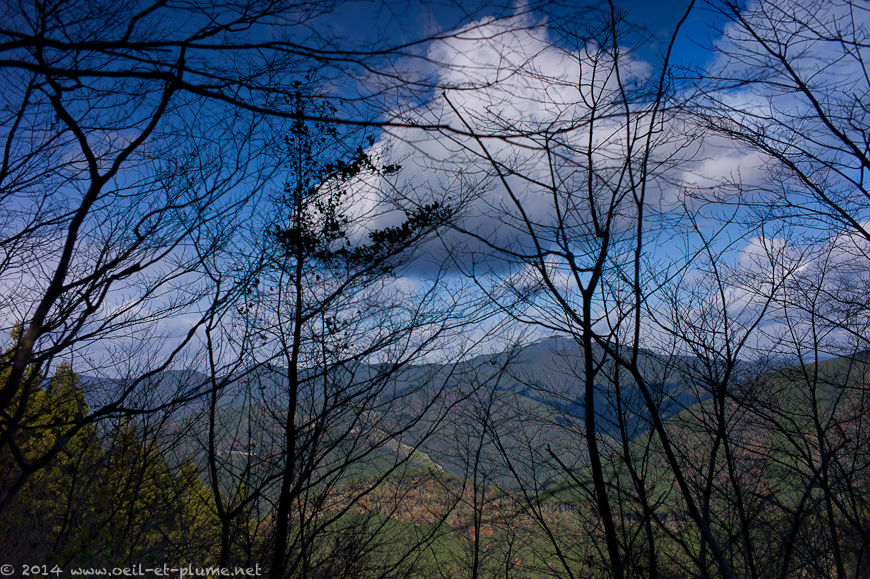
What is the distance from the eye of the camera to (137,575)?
10.3ft

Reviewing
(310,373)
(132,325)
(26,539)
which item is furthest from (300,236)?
(26,539)

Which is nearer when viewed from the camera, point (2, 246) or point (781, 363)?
point (2, 246)

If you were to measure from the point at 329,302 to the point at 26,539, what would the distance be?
3.85m

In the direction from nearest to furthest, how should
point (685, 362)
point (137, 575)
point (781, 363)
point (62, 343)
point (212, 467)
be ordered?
point (62, 343), point (212, 467), point (137, 575), point (685, 362), point (781, 363)

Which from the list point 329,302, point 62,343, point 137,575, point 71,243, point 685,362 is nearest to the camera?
point 71,243

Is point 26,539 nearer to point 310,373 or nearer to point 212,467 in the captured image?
point 212,467

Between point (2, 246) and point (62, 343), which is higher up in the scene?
point (2, 246)

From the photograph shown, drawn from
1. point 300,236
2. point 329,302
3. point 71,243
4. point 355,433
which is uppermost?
point 300,236

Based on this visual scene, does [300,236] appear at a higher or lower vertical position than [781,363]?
higher

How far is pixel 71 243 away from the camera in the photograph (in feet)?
5.60

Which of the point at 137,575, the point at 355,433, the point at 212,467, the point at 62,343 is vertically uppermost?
the point at 62,343

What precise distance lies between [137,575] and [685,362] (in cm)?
520

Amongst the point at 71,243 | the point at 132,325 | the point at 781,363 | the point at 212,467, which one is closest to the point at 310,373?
the point at 212,467

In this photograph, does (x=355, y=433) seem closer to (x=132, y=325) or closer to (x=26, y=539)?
(x=132, y=325)
